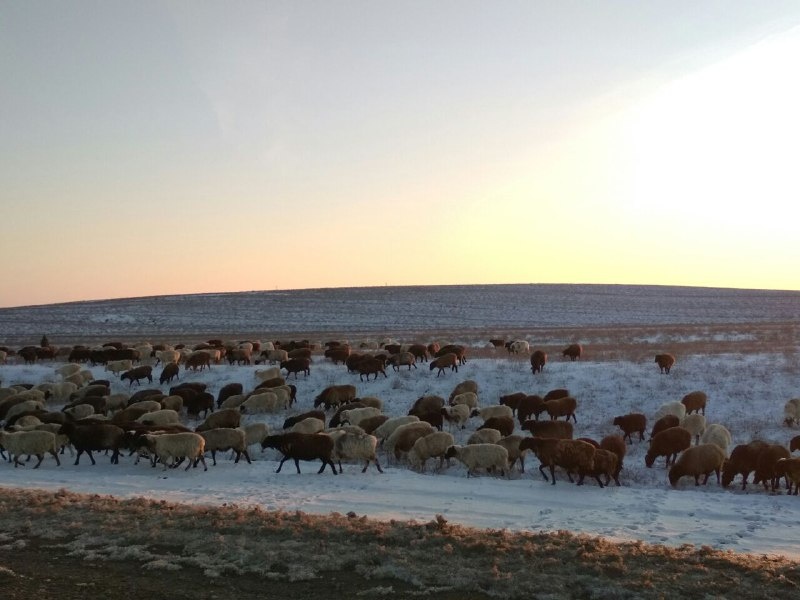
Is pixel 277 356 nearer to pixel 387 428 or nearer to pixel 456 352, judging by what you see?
pixel 456 352

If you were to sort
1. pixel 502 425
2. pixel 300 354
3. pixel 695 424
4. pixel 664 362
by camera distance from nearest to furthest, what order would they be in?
pixel 695 424, pixel 502 425, pixel 664 362, pixel 300 354

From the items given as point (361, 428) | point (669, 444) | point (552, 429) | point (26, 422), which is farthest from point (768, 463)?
point (26, 422)

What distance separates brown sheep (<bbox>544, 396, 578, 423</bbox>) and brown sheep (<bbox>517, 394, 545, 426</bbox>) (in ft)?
0.64

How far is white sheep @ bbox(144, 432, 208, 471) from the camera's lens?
1544 cm

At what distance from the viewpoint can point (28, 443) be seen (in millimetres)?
16312

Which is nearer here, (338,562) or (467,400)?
(338,562)

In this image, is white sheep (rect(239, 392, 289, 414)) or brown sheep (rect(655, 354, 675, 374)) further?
brown sheep (rect(655, 354, 675, 374))

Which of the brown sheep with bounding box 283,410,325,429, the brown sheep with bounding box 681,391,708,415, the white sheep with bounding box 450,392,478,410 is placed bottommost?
the brown sheep with bounding box 283,410,325,429

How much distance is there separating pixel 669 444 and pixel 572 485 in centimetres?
305

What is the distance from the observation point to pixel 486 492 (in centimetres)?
1279

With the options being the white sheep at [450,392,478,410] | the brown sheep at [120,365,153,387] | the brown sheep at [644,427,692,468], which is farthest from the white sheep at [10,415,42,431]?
the brown sheep at [644,427,692,468]

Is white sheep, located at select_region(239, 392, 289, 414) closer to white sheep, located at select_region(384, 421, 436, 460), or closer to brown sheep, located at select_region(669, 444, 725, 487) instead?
white sheep, located at select_region(384, 421, 436, 460)

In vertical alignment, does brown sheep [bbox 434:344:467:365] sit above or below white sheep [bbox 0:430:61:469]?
above

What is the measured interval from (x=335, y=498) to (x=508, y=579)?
5.66m
